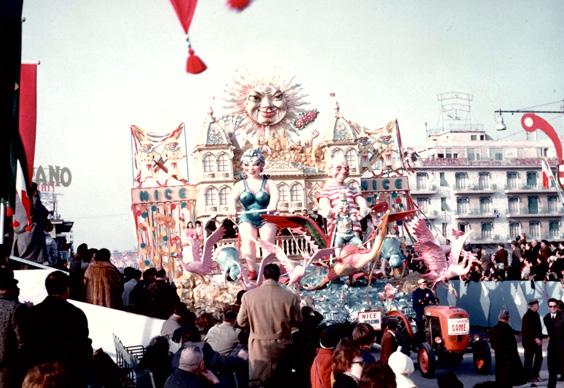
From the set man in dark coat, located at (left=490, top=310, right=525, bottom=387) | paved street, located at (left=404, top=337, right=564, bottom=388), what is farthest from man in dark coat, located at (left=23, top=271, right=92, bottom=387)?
paved street, located at (left=404, top=337, right=564, bottom=388)

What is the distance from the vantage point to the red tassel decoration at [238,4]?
6.04 metres

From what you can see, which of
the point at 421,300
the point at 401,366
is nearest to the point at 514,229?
the point at 421,300

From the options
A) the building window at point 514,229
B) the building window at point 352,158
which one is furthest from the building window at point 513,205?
the building window at point 352,158

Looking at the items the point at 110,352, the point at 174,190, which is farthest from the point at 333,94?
the point at 110,352

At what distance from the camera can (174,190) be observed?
23125mm

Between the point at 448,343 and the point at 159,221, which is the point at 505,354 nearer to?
the point at 448,343

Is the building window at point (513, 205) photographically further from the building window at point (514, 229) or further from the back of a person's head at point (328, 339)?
the back of a person's head at point (328, 339)

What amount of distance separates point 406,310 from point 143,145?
10.9 meters

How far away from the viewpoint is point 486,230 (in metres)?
59.7

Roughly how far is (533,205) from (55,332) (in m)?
58.7

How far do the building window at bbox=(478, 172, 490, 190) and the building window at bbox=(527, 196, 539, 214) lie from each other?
10.8ft

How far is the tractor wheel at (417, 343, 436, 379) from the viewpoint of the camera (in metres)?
11.4

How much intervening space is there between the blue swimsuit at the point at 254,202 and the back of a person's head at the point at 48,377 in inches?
463

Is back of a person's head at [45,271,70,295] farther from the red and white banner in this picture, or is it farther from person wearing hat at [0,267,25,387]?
the red and white banner
